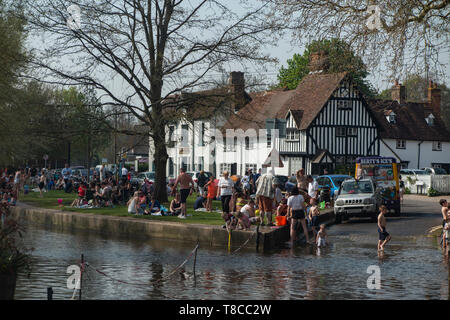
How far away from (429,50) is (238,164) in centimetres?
4097

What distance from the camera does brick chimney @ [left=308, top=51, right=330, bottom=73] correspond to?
56.1 feet

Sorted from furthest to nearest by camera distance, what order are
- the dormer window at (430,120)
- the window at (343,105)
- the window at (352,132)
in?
the dormer window at (430,120) → the window at (352,132) → the window at (343,105)

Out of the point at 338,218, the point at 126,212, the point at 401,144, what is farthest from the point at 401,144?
the point at 126,212

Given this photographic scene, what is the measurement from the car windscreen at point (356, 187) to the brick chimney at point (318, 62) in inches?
366

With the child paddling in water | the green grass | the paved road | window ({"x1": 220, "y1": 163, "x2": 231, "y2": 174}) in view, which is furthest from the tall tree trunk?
window ({"x1": 220, "y1": 163, "x2": 231, "y2": 174})

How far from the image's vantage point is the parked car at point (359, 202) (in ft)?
82.8

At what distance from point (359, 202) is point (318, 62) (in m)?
9.49

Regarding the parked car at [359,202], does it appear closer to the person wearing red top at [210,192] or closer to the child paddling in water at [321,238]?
the person wearing red top at [210,192]

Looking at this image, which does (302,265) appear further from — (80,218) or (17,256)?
(80,218)

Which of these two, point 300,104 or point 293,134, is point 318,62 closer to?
point 293,134

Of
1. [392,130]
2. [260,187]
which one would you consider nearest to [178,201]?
[260,187]

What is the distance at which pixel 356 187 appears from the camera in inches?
1030

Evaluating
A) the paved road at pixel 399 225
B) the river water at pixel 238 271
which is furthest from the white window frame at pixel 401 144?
the river water at pixel 238 271
